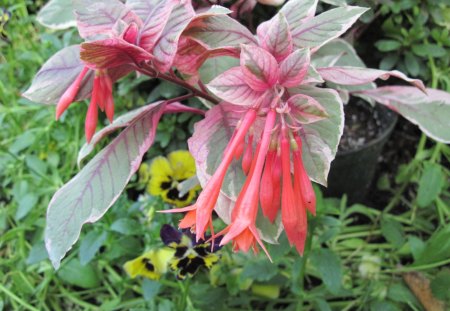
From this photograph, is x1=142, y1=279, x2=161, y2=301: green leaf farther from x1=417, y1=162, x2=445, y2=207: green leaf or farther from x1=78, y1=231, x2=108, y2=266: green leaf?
x1=417, y1=162, x2=445, y2=207: green leaf

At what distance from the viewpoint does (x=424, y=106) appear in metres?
0.80

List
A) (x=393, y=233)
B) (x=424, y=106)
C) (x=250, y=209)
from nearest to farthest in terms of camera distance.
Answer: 1. (x=250, y=209)
2. (x=424, y=106)
3. (x=393, y=233)

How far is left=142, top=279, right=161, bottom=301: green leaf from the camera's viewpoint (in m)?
0.84

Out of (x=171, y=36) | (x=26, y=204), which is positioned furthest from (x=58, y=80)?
(x=26, y=204)

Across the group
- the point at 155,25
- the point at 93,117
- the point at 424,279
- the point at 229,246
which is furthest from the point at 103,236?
the point at 424,279

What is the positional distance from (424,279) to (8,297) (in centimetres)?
80

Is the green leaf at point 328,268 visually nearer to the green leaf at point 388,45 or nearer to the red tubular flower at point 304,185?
the red tubular flower at point 304,185

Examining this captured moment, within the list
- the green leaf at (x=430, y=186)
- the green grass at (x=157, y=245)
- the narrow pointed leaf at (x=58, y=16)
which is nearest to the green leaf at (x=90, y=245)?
the green grass at (x=157, y=245)

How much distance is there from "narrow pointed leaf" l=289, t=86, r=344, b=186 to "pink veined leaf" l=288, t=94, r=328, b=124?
0.05 m

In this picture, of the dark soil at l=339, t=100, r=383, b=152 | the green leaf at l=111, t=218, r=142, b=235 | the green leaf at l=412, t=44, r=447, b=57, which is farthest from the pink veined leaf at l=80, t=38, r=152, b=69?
the green leaf at l=412, t=44, r=447, b=57

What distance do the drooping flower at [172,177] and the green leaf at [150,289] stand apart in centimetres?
14

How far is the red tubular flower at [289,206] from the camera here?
0.52 metres

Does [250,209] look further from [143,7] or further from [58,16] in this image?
[58,16]

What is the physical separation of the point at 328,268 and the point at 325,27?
1.29ft
